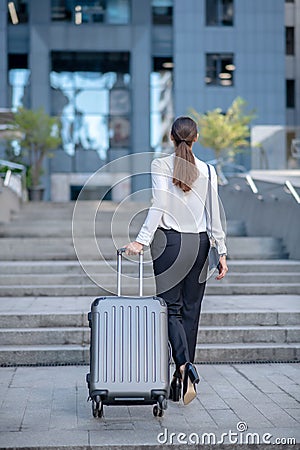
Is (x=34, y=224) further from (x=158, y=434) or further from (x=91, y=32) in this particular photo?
(x=91, y=32)

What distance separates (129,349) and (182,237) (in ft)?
3.21

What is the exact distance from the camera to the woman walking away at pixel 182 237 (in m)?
6.56

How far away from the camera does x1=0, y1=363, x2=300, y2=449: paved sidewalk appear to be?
5.70 m

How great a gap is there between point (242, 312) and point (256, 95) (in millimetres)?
35607

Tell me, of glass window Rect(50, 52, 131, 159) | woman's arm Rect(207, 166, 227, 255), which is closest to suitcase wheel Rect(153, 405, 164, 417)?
A: woman's arm Rect(207, 166, 227, 255)

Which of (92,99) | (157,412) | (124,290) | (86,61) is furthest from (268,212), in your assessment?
(86,61)

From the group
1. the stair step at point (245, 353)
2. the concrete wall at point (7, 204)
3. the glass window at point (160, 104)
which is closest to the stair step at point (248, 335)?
the stair step at point (245, 353)

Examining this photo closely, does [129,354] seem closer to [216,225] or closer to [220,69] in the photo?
[216,225]

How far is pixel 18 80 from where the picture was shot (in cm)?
4269

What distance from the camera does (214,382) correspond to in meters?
7.61

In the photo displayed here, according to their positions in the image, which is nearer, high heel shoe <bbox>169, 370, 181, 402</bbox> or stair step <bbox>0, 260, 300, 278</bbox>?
high heel shoe <bbox>169, 370, 181, 402</bbox>

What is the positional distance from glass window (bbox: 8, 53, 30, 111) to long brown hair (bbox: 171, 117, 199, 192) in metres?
36.3

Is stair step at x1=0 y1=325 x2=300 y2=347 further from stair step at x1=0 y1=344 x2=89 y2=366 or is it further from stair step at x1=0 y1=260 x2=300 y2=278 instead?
stair step at x1=0 y1=260 x2=300 y2=278

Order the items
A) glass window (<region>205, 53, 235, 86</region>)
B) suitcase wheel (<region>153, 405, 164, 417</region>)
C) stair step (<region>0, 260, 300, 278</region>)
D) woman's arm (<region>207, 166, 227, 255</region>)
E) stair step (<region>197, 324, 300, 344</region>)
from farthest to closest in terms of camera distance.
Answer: glass window (<region>205, 53, 235, 86</region>)
stair step (<region>0, 260, 300, 278</region>)
stair step (<region>197, 324, 300, 344</region>)
woman's arm (<region>207, 166, 227, 255</region>)
suitcase wheel (<region>153, 405, 164, 417</region>)
